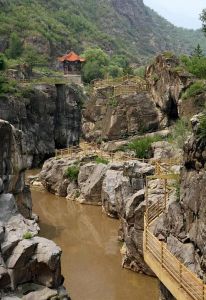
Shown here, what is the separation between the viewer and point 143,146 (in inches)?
1692

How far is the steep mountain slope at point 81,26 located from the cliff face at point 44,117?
38855 mm

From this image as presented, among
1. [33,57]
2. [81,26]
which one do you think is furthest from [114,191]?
[81,26]

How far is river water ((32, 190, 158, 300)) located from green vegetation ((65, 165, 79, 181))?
74.0 inches

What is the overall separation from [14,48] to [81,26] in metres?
38.8

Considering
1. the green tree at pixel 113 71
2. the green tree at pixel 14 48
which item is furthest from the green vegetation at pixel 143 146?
the green tree at pixel 113 71

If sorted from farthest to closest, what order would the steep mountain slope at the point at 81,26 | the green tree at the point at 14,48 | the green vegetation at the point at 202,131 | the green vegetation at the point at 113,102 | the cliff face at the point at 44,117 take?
the steep mountain slope at the point at 81,26
the green tree at the point at 14,48
the cliff face at the point at 44,117
the green vegetation at the point at 113,102
the green vegetation at the point at 202,131

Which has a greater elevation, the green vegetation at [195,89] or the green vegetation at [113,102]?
the green vegetation at [195,89]

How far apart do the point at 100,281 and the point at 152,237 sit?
21.5 ft

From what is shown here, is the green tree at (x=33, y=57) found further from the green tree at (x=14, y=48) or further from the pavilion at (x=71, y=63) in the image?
the pavilion at (x=71, y=63)

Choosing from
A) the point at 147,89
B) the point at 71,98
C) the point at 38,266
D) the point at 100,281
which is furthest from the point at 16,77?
the point at 38,266

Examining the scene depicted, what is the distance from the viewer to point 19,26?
333ft

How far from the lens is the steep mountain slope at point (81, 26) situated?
4050 inches

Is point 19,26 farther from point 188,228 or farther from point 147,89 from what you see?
point 188,228

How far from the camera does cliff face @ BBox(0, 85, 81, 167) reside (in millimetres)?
53416
